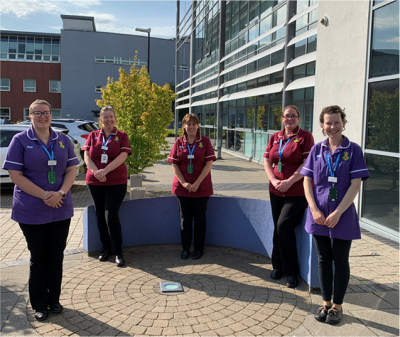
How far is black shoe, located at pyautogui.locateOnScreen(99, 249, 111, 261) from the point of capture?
16.1ft

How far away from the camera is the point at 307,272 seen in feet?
13.3

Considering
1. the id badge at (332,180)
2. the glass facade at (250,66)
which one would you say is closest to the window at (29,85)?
the glass facade at (250,66)

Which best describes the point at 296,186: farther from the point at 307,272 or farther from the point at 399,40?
the point at 399,40

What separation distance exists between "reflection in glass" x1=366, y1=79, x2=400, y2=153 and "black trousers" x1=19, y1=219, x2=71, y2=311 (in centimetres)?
506

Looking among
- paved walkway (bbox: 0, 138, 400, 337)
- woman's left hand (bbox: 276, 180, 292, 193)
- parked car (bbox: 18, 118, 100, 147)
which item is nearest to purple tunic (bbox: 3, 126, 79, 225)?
paved walkway (bbox: 0, 138, 400, 337)

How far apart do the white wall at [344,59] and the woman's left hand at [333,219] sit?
3.96 meters

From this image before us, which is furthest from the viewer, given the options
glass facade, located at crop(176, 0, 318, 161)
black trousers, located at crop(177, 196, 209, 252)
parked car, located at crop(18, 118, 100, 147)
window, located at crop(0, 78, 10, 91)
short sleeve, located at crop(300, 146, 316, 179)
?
window, located at crop(0, 78, 10, 91)

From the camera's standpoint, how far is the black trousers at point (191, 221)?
5.03 metres

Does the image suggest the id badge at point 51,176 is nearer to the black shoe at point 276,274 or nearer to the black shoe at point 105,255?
the black shoe at point 105,255

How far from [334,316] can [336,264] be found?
45 cm

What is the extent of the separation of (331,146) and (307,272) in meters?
1.40

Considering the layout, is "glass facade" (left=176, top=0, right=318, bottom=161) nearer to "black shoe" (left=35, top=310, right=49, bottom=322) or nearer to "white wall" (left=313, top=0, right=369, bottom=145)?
"white wall" (left=313, top=0, right=369, bottom=145)

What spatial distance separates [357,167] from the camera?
331cm

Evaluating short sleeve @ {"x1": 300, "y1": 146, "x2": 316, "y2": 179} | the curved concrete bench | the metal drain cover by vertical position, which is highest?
short sleeve @ {"x1": 300, "y1": 146, "x2": 316, "y2": 179}
